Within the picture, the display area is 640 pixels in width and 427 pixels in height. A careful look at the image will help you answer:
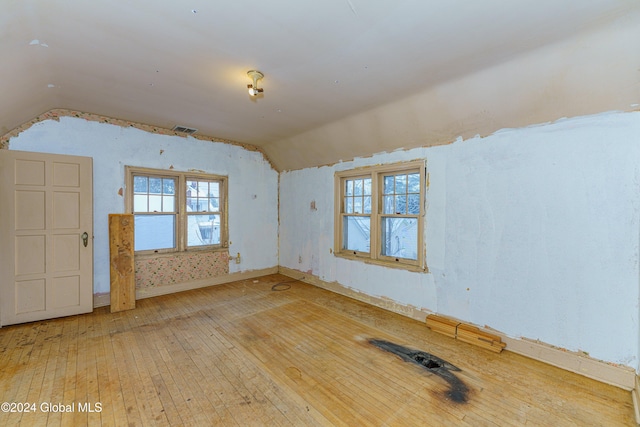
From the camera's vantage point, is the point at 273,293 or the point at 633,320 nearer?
A: the point at 633,320

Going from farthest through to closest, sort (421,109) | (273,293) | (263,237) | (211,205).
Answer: (263,237) → (211,205) → (273,293) → (421,109)

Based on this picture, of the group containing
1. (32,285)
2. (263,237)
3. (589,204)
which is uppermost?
(589,204)

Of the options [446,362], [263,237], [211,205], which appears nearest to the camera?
[446,362]

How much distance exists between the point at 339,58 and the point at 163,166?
3.66 metres

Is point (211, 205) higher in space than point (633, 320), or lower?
higher

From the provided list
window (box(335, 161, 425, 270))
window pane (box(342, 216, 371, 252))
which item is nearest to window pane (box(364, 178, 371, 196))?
window (box(335, 161, 425, 270))

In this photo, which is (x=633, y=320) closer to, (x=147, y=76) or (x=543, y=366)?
(x=543, y=366)

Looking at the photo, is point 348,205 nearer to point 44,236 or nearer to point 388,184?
point 388,184

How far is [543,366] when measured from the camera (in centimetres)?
258

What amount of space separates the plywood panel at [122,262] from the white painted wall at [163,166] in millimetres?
193

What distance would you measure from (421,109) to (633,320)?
2.78 meters

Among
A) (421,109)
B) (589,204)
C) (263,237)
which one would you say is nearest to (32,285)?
(263,237)

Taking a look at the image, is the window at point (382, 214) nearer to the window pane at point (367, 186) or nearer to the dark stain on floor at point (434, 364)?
the window pane at point (367, 186)

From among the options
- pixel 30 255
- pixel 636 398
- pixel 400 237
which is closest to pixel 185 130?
pixel 30 255
